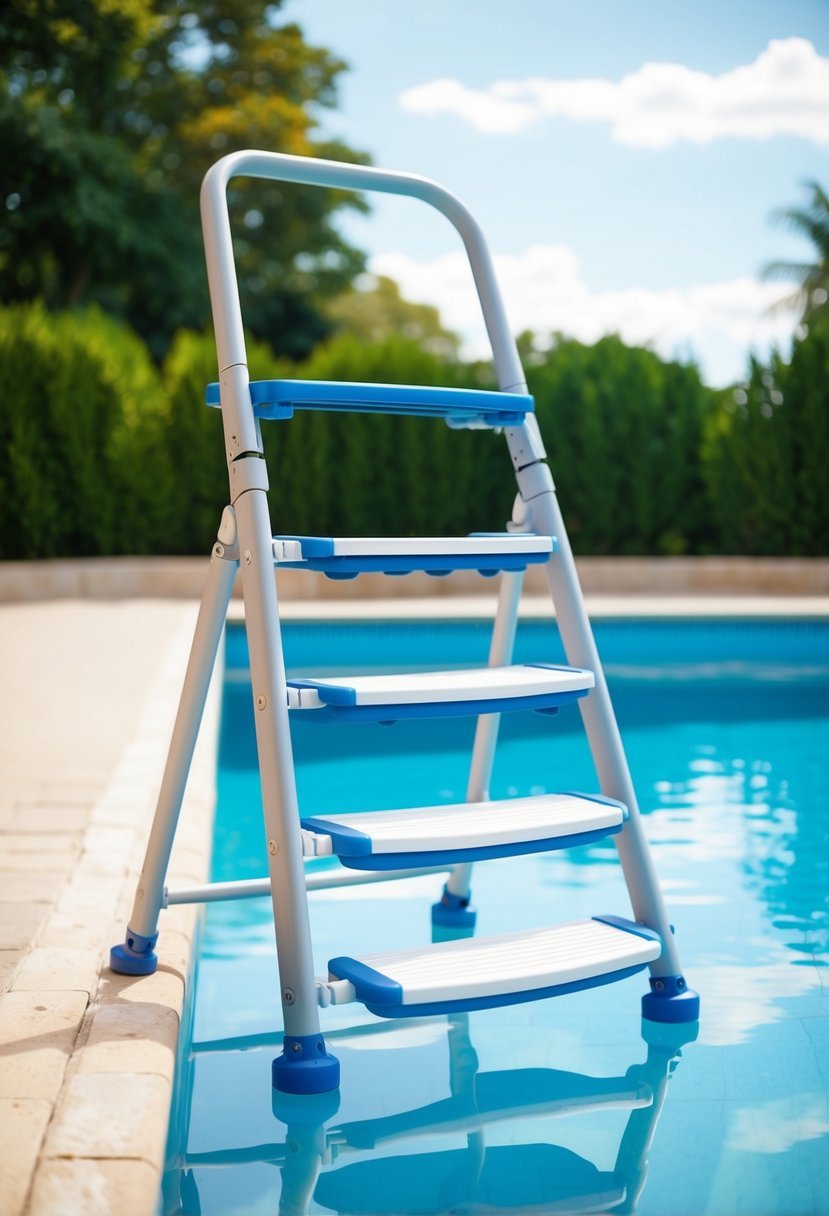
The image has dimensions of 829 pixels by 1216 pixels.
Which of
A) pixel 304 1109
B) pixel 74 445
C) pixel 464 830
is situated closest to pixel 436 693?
pixel 464 830

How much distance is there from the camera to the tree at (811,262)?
29.9 metres

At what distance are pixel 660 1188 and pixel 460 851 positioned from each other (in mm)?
501

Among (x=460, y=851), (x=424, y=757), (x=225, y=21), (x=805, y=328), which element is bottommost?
(x=424, y=757)

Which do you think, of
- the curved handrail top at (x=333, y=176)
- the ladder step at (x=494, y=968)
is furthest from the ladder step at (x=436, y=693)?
the curved handrail top at (x=333, y=176)

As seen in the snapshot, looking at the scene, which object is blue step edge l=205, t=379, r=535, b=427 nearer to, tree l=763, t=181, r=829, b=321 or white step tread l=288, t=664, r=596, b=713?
white step tread l=288, t=664, r=596, b=713

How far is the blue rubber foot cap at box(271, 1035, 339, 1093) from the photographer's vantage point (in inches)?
72.0

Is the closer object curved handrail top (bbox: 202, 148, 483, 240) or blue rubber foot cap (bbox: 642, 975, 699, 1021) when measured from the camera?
curved handrail top (bbox: 202, 148, 483, 240)

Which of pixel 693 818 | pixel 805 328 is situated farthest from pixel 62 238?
pixel 693 818

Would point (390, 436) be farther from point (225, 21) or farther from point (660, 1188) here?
point (225, 21)

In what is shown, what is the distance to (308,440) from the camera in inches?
413

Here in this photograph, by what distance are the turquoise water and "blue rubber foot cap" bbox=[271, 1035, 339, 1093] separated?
0.10 meters

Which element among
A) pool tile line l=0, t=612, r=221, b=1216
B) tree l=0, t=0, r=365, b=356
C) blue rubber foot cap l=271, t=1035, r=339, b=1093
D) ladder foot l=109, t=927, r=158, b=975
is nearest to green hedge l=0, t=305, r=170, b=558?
pool tile line l=0, t=612, r=221, b=1216

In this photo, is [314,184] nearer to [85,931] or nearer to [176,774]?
[176,774]

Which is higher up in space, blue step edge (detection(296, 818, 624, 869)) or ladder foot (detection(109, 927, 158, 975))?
blue step edge (detection(296, 818, 624, 869))
